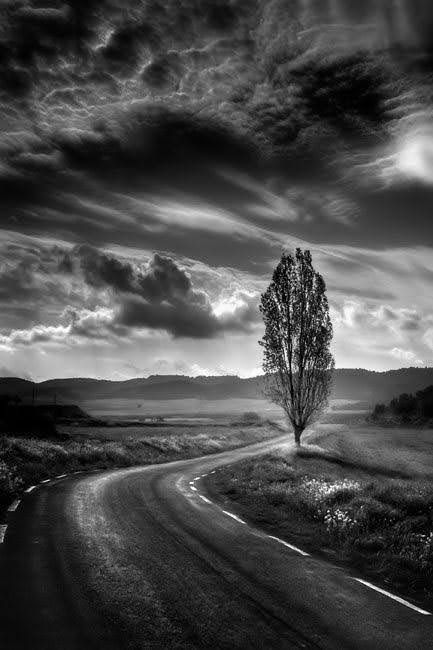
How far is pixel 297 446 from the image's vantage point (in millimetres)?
37938

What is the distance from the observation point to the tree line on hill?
10800 cm

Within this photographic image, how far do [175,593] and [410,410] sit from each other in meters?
123

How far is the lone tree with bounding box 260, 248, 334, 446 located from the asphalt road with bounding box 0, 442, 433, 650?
2432cm

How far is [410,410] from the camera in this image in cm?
11719

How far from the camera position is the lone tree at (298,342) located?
3656 cm

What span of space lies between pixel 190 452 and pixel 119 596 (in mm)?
35730

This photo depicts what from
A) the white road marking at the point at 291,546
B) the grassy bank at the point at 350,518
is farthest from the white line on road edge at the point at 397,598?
the white road marking at the point at 291,546

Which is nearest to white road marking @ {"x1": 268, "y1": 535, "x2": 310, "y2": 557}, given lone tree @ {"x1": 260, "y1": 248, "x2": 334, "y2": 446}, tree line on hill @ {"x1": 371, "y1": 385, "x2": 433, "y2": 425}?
lone tree @ {"x1": 260, "y1": 248, "x2": 334, "y2": 446}

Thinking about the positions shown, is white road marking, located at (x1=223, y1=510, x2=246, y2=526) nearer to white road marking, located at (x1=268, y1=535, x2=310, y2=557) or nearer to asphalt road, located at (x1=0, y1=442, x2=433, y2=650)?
asphalt road, located at (x1=0, y1=442, x2=433, y2=650)

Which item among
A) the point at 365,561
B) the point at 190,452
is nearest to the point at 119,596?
the point at 365,561

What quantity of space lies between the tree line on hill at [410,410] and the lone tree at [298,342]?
79.4 m

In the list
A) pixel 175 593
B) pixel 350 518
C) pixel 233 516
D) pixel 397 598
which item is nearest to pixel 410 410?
pixel 350 518

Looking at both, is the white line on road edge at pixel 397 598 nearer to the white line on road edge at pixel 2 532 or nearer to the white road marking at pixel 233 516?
the white road marking at pixel 233 516

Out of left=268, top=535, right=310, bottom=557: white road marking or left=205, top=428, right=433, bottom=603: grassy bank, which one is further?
left=268, top=535, right=310, bottom=557: white road marking
